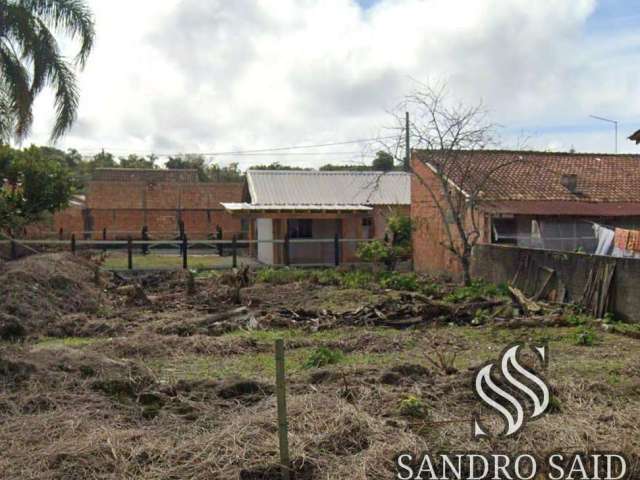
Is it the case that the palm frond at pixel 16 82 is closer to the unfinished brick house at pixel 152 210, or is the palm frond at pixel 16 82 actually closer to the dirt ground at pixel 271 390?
the dirt ground at pixel 271 390

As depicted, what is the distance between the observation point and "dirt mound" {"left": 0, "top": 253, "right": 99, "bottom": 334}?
12555mm

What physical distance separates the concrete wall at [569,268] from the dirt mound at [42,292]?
10398 millimetres

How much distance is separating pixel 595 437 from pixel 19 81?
1676cm

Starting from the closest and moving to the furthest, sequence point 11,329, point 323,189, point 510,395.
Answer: point 510,395 < point 11,329 < point 323,189

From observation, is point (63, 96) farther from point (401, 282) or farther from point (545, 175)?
point (545, 175)

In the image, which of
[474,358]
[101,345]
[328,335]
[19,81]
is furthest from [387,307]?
[19,81]

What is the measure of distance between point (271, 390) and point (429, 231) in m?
17.7

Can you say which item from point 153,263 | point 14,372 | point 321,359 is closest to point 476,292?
point 321,359

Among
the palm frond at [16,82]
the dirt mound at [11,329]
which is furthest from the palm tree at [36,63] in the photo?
the dirt mound at [11,329]

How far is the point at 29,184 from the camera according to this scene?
26984 mm

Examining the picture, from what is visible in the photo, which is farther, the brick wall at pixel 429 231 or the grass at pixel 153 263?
the grass at pixel 153 263

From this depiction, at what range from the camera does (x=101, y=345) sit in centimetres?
1003

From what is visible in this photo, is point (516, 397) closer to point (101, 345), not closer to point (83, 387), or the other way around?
point (83, 387)

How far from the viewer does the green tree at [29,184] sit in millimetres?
26938
